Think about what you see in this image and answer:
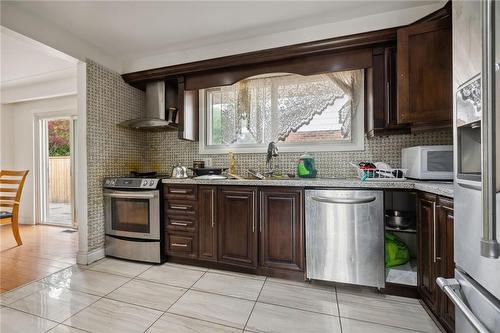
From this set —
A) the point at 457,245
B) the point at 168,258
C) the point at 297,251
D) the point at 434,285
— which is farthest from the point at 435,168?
the point at 168,258

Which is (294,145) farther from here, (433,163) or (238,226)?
(433,163)

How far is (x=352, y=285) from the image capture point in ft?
6.71

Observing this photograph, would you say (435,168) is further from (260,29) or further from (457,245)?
(260,29)

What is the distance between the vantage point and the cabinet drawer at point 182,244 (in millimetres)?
2422

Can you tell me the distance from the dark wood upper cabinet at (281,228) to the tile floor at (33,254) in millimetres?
2157

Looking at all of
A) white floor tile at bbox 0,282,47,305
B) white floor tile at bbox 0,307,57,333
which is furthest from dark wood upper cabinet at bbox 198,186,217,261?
white floor tile at bbox 0,282,47,305

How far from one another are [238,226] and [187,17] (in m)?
2.07

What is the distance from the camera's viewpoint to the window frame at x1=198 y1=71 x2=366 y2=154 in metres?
2.53

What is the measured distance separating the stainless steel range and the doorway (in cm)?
221

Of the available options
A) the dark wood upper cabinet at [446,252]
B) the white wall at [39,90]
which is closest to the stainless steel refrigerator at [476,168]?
the dark wood upper cabinet at [446,252]

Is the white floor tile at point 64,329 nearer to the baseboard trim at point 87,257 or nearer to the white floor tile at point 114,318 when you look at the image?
the white floor tile at point 114,318

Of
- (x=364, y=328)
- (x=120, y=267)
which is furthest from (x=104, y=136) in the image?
(x=364, y=328)

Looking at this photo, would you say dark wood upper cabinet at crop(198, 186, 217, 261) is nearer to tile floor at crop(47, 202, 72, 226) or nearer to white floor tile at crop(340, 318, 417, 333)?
white floor tile at crop(340, 318, 417, 333)

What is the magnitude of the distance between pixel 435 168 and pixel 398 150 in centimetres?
57
